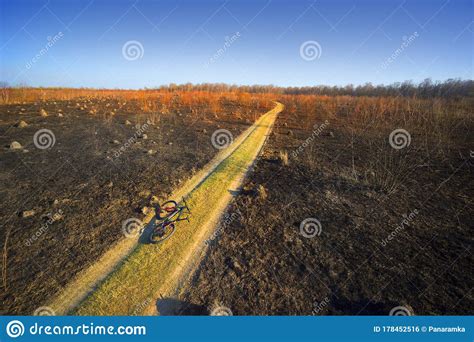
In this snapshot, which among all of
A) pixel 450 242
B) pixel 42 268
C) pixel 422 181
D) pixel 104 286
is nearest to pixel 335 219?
pixel 450 242

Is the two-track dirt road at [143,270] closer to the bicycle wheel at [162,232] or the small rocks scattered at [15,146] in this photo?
the bicycle wheel at [162,232]

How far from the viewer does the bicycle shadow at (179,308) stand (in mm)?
2824

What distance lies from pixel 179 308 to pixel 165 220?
5.11 feet

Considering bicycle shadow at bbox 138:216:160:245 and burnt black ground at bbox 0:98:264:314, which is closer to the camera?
burnt black ground at bbox 0:98:264:314

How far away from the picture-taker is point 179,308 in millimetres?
2857

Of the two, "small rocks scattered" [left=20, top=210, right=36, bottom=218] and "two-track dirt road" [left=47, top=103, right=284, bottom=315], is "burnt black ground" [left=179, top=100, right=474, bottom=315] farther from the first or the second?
"small rocks scattered" [left=20, top=210, right=36, bottom=218]

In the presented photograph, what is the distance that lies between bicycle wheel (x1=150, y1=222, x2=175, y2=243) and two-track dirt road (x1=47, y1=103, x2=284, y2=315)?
0.08 meters

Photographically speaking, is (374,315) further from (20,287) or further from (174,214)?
(20,287)

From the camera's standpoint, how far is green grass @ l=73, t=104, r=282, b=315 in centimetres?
285

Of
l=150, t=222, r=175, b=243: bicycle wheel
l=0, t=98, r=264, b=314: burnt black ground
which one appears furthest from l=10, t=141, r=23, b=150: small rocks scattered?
l=150, t=222, r=175, b=243: bicycle wheel

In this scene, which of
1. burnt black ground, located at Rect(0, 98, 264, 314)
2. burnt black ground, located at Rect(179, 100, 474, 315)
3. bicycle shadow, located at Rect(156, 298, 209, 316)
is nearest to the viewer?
bicycle shadow, located at Rect(156, 298, 209, 316)

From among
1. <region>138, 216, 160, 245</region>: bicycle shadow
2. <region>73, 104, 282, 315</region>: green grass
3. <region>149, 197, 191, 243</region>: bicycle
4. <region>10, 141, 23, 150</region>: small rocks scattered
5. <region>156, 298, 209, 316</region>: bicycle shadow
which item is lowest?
<region>156, 298, 209, 316</region>: bicycle shadow

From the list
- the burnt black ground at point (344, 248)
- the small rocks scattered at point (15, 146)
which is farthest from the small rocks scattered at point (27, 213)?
the small rocks scattered at point (15, 146)

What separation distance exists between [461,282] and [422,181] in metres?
3.67
